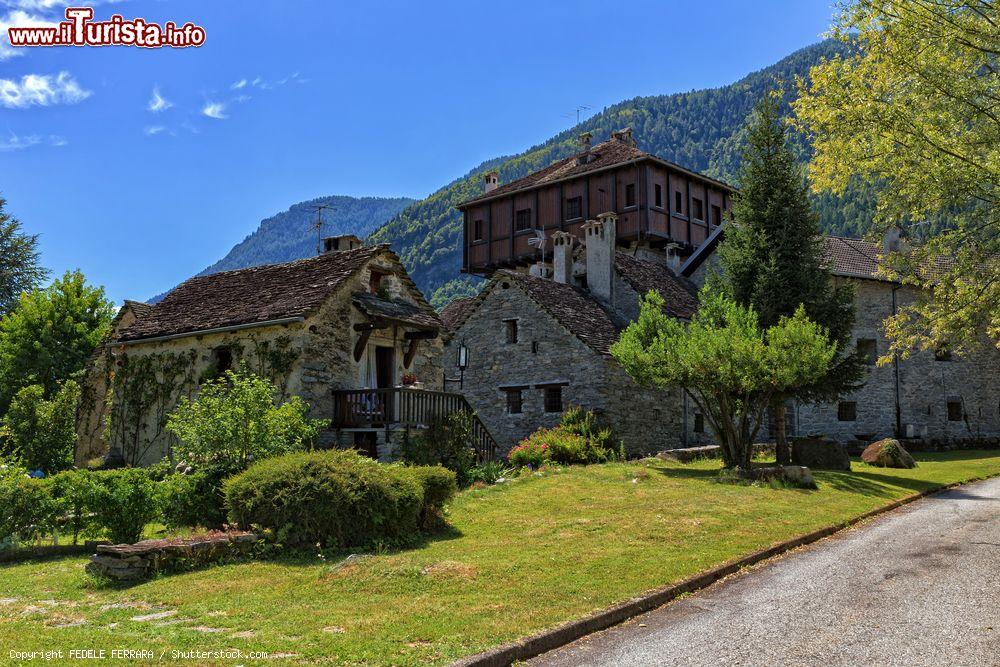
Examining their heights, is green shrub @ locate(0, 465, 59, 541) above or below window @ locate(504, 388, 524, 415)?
below

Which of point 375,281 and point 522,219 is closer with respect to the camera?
point 375,281

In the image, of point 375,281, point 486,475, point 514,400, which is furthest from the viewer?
point 514,400

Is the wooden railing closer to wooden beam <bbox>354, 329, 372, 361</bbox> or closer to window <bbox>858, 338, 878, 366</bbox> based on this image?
wooden beam <bbox>354, 329, 372, 361</bbox>

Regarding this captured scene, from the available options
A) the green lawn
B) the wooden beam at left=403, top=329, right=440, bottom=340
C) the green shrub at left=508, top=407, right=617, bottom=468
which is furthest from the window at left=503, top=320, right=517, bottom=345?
the green lawn

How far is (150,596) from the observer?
954 centimetres

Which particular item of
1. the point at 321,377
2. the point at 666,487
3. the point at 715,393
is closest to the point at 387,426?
the point at 321,377

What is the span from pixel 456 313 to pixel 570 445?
1565 cm

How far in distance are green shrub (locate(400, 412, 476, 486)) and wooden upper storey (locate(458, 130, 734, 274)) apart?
20.7 metres

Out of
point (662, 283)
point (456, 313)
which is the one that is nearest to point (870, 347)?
point (662, 283)

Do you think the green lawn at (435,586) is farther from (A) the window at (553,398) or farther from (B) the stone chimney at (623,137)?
(B) the stone chimney at (623,137)

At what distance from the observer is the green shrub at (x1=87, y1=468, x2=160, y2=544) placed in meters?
12.6

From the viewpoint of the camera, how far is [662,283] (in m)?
34.9

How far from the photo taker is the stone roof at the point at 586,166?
4088cm

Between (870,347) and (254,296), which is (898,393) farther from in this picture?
(254,296)
